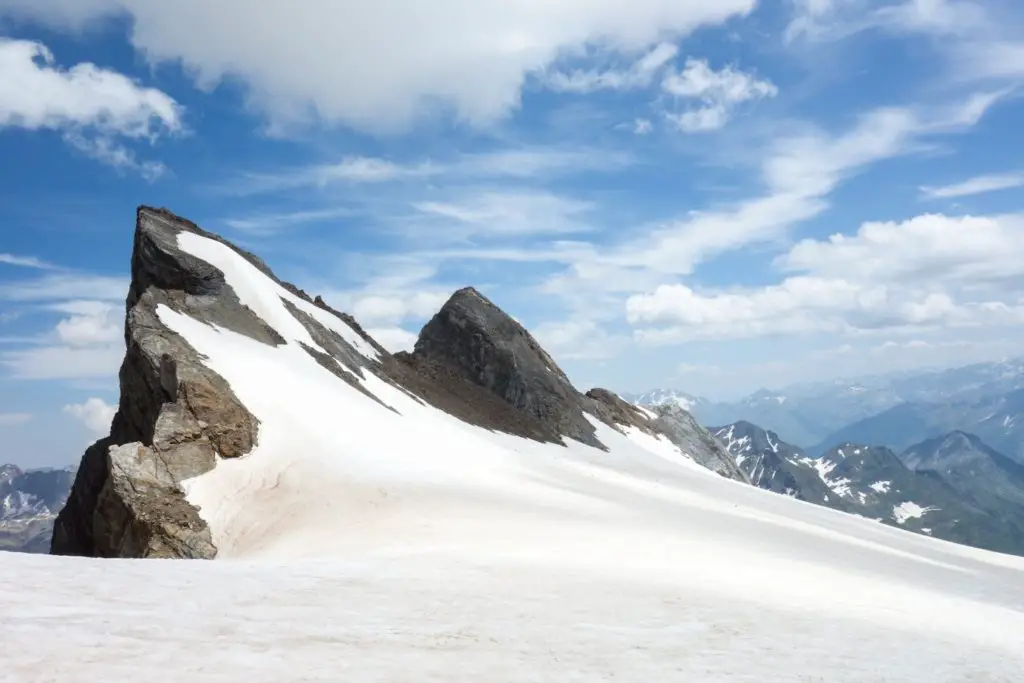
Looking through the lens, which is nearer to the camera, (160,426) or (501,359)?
(160,426)

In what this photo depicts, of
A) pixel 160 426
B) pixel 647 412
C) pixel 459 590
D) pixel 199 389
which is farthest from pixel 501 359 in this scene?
pixel 459 590

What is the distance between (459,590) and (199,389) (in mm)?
19127

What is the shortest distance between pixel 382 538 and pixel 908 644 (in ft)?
43.5

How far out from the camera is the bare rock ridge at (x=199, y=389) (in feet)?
81.4

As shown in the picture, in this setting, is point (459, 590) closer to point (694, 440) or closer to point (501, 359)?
point (501, 359)

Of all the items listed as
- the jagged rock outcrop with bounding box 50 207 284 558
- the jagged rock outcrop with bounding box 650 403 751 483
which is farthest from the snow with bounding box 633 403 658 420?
the jagged rock outcrop with bounding box 50 207 284 558

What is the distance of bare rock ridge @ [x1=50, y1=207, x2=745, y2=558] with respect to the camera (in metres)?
24.8

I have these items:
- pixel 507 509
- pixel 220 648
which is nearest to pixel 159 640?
pixel 220 648

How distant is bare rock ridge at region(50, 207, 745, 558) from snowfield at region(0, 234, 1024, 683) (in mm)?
1309

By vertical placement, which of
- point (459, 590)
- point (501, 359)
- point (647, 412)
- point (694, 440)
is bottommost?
point (459, 590)

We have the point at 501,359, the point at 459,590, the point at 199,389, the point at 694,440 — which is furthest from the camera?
the point at 694,440

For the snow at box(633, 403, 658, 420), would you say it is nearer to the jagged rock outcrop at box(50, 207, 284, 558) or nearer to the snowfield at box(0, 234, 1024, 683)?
the snowfield at box(0, 234, 1024, 683)

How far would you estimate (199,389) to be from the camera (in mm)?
28891

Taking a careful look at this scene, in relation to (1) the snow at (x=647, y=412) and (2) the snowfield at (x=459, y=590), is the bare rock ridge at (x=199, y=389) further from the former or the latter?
(1) the snow at (x=647, y=412)
